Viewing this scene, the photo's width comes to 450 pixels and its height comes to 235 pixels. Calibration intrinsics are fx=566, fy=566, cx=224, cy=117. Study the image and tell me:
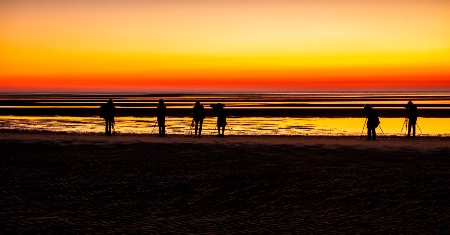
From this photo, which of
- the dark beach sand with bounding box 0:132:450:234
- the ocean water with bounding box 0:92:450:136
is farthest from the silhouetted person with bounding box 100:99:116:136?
the dark beach sand with bounding box 0:132:450:234

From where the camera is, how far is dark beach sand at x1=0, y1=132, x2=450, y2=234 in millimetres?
9570

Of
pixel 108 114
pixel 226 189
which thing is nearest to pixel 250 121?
pixel 108 114

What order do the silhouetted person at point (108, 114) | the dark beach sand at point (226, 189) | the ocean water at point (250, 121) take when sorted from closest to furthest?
the dark beach sand at point (226, 189)
the silhouetted person at point (108, 114)
the ocean water at point (250, 121)

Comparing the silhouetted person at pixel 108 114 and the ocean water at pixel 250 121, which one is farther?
the ocean water at pixel 250 121

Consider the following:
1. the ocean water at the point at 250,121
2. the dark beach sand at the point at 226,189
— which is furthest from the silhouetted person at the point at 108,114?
the dark beach sand at the point at 226,189

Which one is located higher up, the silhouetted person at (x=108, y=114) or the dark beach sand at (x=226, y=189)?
the silhouetted person at (x=108, y=114)

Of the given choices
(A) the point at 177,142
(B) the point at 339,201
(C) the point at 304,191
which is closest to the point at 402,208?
(B) the point at 339,201

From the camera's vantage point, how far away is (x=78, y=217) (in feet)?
33.0

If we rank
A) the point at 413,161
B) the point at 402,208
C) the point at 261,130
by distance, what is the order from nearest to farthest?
1. the point at 402,208
2. the point at 413,161
3. the point at 261,130

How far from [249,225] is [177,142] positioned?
1733 centimetres

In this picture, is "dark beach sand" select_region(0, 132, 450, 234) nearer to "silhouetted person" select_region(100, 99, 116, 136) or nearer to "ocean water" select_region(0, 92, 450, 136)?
"silhouetted person" select_region(100, 99, 116, 136)

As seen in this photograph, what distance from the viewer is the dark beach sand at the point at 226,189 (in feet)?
31.4

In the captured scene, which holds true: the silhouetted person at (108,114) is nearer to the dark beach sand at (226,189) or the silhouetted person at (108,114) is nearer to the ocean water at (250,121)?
the ocean water at (250,121)

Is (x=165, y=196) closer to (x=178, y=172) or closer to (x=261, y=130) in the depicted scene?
(x=178, y=172)
